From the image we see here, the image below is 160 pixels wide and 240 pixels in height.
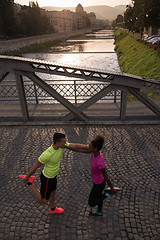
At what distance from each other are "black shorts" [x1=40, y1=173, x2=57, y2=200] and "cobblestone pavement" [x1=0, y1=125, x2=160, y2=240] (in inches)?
21.7

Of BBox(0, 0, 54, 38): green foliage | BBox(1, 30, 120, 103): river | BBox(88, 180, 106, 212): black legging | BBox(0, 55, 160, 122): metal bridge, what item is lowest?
BBox(1, 30, 120, 103): river

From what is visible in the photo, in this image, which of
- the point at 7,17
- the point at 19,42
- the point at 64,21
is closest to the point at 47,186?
the point at 19,42

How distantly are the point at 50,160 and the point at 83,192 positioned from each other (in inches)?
57.4

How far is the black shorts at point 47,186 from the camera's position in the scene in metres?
3.24

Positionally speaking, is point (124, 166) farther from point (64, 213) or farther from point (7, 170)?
point (7, 170)

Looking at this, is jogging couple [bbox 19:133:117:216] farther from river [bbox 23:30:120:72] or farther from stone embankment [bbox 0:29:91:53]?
stone embankment [bbox 0:29:91:53]

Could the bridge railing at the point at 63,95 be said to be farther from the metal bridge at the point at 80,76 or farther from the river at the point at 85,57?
the river at the point at 85,57

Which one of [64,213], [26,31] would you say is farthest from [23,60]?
[26,31]

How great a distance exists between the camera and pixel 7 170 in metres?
4.86

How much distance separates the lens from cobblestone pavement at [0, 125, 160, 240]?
3.31 metres

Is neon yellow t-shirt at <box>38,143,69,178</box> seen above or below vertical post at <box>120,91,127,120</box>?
above

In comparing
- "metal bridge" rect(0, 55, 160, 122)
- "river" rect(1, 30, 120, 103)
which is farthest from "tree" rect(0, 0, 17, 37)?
"metal bridge" rect(0, 55, 160, 122)

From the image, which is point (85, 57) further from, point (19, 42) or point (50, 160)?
point (50, 160)

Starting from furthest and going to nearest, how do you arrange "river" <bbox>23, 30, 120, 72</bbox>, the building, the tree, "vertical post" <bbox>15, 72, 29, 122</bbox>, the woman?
the building, the tree, "river" <bbox>23, 30, 120, 72</bbox>, "vertical post" <bbox>15, 72, 29, 122</bbox>, the woman
